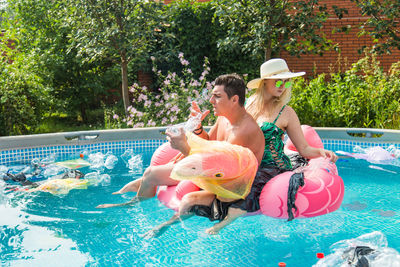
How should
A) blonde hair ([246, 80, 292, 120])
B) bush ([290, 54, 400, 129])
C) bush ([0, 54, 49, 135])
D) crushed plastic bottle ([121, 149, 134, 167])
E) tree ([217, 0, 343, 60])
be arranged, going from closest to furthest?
blonde hair ([246, 80, 292, 120]) → crushed plastic bottle ([121, 149, 134, 167]) → bush ([290, 54, 400, 129]) → bush ([0, 54, 49, 135]) → tree ([217, 0, 343, 60])

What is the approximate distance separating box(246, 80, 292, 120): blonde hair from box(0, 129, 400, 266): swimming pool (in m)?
0.94

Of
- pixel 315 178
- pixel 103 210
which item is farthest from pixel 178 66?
pixel 315 178

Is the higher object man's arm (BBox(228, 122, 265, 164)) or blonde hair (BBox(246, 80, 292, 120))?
blonde hair (BBox(246, 80, 292, 120))

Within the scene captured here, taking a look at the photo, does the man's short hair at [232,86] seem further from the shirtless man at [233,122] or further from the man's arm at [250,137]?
the man's arm at [250,137]

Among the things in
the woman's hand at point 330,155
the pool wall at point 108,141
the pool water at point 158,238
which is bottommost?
the pool water at point 158,238

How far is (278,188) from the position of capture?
135 inches

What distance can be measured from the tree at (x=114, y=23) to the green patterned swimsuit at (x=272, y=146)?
4.91 m

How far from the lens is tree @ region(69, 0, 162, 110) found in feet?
25.8

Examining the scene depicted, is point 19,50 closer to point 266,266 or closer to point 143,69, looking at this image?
point 143,69

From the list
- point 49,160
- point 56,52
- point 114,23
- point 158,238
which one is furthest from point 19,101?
point 158,238

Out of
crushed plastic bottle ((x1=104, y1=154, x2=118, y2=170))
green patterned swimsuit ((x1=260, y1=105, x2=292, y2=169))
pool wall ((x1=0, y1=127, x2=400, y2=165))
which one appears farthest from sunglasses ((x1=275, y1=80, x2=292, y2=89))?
pool wall ((x1=0, y1=127, x2=400, y2=165))

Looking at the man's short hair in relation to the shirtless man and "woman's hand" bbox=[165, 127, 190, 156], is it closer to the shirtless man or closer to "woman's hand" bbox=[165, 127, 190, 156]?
the shirtless man

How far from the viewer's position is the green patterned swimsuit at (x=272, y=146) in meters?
3.65

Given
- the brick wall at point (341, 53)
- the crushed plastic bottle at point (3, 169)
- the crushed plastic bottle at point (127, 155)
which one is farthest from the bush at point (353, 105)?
the crushed plastic bottle at point (3, 169)
